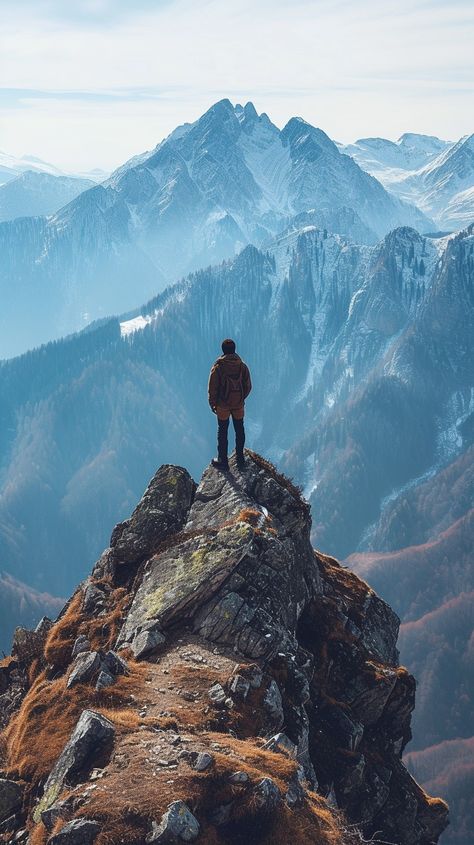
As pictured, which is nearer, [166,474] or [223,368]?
[223,368]

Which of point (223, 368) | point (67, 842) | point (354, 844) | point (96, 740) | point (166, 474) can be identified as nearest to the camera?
point (67, 842)

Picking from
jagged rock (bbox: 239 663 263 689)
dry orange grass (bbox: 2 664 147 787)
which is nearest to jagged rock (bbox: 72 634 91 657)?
dry orange grass (bbox: 2 664 147 787)

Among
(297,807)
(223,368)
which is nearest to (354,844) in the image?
(297,807)

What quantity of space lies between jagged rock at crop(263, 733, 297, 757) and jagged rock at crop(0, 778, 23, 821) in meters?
7.17

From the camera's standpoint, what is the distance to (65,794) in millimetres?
20219

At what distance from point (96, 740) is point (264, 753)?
15.7ft

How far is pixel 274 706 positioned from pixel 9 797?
29.1ft

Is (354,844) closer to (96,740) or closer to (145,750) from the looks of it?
(145,750)

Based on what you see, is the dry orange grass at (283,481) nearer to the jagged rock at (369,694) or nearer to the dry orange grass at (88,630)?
the jagged rock at (369,694)

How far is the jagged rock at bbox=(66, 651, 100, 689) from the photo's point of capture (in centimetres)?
2603

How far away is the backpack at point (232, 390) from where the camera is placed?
123 feet

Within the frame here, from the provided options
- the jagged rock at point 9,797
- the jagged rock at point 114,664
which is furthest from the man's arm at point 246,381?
the jagged rock at point 9,797

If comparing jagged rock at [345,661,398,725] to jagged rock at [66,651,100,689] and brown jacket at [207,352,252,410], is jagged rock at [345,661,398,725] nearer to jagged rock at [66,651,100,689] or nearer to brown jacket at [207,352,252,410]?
jagged rock at [66,651,100,689]

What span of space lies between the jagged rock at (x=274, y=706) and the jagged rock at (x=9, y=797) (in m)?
8.24
